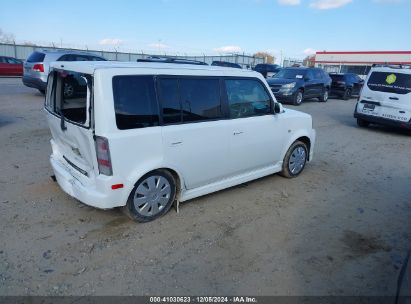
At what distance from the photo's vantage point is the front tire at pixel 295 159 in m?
5.60

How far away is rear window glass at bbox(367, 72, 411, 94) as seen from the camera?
9523mm

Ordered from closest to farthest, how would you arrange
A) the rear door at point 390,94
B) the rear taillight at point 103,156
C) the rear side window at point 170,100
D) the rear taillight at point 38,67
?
the rear taillight at point 103,156 → the rear side window at point 170,100 → the rear door at point 390,94 → the rear taillight at point 38,67

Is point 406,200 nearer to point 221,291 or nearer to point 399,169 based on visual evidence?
point 399,169

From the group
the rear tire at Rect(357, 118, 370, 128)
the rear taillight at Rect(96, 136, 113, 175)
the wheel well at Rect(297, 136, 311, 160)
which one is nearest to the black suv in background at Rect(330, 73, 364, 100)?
the rear tire at Rect(357, 118, 370, 128)

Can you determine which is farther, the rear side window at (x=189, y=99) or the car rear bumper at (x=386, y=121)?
the car rear bumper at (x=386, y=121)

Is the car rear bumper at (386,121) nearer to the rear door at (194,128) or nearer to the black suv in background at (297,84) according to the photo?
the black suv in background at (297,84)

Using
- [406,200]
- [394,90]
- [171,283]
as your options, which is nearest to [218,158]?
[171,283]

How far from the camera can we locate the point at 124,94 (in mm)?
3508

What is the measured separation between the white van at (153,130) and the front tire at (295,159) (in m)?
0.70

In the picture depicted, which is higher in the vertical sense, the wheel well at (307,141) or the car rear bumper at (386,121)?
the wheel well at (307,141)

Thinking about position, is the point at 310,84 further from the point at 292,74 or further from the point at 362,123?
the point at 362,123

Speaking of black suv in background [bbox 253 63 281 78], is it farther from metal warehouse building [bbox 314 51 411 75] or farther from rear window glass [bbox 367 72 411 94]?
metal warehouse building [bbox 314 51 411 75]

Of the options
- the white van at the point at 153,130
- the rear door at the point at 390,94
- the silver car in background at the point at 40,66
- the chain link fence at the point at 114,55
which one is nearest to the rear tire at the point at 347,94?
the chain link fence at the point at 114,55

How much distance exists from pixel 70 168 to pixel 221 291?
234 centimetres
